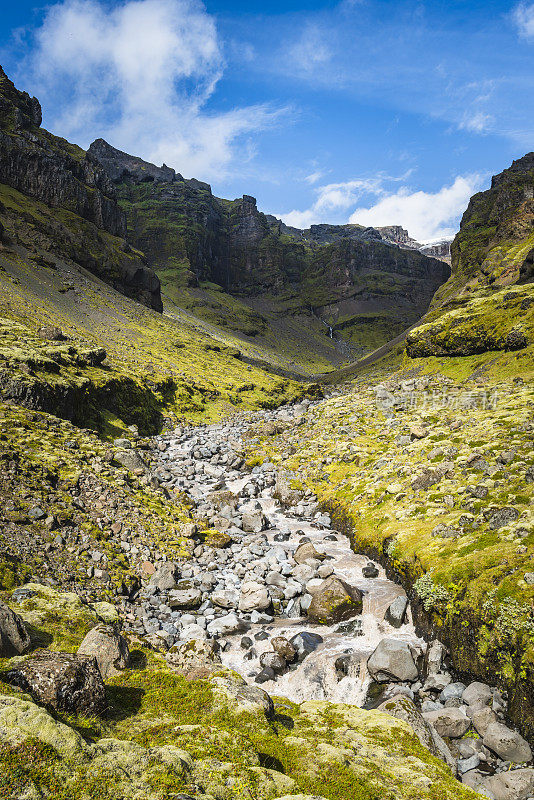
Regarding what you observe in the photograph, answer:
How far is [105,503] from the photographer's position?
24.7 meters

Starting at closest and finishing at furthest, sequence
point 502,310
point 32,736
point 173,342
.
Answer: point 32,736, point 502,310, point 173,342

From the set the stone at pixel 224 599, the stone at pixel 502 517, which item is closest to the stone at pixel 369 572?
the stone at pixel 502 517

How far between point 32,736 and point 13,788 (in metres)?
1.08

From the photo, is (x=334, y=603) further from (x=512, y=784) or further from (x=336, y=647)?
(x=512, y=784)

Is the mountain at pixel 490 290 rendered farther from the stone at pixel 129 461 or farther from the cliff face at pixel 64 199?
the cliff face at pixel 64 199

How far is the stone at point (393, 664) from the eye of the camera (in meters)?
15.8

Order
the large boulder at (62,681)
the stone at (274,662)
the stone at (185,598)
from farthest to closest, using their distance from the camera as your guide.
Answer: the stone at (185,598) → the stone at (274,662) → the large boulder at (62,681)

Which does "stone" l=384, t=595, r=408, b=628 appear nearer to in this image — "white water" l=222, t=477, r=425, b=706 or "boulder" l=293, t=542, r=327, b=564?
"white water" l=222, t=477, r=425, b=706

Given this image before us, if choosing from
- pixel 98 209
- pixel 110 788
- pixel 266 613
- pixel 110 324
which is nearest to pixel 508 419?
pixel 266 613

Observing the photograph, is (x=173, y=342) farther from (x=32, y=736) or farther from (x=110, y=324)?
(x=32, y=736)

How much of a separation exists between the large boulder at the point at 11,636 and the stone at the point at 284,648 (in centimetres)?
1077

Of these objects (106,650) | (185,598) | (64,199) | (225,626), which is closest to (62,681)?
(106,650)

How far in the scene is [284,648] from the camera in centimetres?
1786

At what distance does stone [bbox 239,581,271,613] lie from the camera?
2081 centimetres
